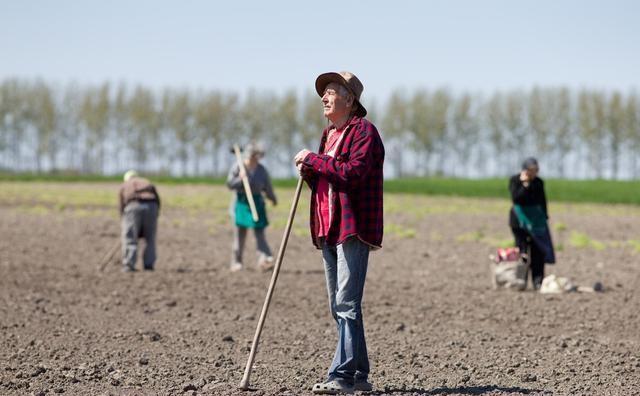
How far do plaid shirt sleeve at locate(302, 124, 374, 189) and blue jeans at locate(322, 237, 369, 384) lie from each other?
1.19ft

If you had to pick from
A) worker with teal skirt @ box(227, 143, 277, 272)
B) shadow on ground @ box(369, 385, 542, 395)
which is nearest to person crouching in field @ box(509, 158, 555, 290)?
worker with teal skirt @ box(227, 143, 277, 272)

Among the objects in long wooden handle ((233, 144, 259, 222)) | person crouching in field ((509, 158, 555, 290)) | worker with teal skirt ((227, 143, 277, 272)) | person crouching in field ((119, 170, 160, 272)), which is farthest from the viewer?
person crouching in field ((119, 170, 160, 272))

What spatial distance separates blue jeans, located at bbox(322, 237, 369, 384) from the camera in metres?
5.91

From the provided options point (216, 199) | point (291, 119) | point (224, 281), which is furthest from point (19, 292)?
point (291, 119)

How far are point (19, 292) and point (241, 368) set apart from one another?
5.89 metres

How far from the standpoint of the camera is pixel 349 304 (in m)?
5.94

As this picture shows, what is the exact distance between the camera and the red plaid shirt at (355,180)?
5812 millimetres

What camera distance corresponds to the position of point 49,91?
95688 mm

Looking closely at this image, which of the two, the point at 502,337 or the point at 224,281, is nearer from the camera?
the point at 502,337

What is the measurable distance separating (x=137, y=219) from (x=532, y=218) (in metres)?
6.01

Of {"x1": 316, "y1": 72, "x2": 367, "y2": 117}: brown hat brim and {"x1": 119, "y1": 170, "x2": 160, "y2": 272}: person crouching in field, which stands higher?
{"x1": 316, "y1": 72, "x2": 367, "y2": 117}: brown hat brim

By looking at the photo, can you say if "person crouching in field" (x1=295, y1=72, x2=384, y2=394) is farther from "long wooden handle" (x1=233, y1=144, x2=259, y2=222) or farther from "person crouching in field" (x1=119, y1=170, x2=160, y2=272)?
"person crouching in field" (x1=119, y1=170, x2=160, y2=272)

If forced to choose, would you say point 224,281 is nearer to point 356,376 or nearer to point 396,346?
point 396,346

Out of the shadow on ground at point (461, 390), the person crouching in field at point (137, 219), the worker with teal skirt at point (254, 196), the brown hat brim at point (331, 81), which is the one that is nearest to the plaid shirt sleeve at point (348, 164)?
the brown hat brim at point (331, 81)
